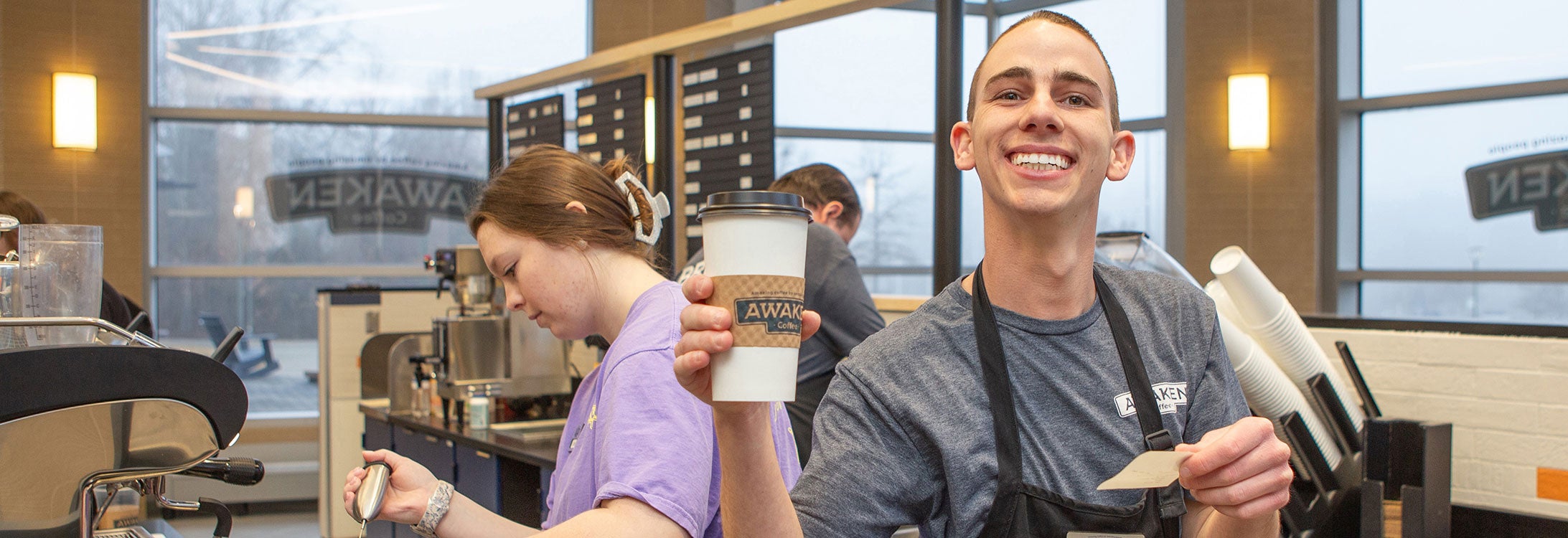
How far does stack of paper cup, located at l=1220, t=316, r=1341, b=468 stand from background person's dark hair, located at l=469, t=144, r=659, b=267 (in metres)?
1.11

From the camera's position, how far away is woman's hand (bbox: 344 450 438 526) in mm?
1537

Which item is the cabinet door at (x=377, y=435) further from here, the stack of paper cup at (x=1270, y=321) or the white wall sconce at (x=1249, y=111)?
the white wall sconce at (x=1249, y=111)

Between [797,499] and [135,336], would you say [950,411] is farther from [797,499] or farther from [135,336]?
[135,336]

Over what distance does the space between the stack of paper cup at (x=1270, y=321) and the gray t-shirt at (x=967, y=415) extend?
1.00m

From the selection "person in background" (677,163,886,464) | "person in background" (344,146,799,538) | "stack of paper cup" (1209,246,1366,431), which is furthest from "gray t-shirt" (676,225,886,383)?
"person in background" (344,146,799,538)

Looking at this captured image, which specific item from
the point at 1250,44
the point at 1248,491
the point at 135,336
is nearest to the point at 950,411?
the point at 1248,491

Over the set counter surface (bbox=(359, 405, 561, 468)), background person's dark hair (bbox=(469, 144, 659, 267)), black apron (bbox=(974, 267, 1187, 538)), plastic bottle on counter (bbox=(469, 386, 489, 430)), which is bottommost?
counter surface (bbox=(359, 405, 561, 468))

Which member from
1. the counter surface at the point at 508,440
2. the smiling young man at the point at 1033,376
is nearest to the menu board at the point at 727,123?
the counter surface at the point at 508,440

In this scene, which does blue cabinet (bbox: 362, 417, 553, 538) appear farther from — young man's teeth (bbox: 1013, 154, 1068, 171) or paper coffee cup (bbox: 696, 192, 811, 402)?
paper coffee cup (bbox: 696, 192, 811, 402)

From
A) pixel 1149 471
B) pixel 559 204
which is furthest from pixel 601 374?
pixel 1149 471

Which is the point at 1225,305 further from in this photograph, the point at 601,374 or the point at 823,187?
the point at 823,187

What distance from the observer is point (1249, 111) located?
6688mm

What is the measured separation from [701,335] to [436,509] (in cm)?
84

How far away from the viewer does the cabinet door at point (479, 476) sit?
13.2 ft
